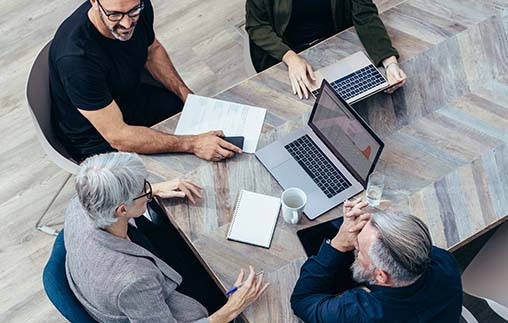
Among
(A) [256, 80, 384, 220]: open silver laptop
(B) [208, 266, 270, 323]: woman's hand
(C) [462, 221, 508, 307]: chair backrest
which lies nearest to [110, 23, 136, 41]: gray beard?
(A) [256, 80, 384, 220]: open silver laptop

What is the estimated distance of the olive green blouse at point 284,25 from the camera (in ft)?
8.31

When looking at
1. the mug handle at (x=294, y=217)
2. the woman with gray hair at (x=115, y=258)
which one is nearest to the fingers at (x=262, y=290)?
the woman with gray hair at (x=115, y=258)

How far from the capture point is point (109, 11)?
7.33 feet

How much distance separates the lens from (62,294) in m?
1.89

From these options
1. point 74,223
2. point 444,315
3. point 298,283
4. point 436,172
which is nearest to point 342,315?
point 298,283

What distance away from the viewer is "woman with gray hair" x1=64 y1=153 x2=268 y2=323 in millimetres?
1849

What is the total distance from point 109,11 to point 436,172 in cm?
133

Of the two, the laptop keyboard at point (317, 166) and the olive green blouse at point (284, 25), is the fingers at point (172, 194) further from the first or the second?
the olive green blouse at point (284, 25)

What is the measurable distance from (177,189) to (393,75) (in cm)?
98

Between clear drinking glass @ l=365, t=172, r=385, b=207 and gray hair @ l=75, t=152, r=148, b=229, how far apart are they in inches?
31.4

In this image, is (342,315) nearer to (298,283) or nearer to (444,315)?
(298,283)

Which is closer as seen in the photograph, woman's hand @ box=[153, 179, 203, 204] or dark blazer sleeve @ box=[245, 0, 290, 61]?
woman's hand @ box=[153, 179, 203, 204]

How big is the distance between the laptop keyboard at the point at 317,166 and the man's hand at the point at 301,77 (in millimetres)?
220

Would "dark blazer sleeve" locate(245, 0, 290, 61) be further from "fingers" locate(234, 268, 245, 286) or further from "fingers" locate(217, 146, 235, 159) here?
"fingers" locate(234, 268, 245, 286)
